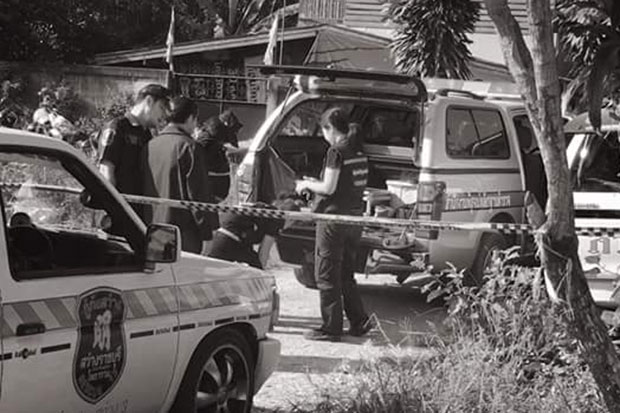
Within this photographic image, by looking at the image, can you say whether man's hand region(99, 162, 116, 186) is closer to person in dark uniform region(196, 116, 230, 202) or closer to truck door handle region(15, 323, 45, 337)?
person in dark uniform region(196, 116, 230, 202)

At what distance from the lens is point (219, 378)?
17.7 ft

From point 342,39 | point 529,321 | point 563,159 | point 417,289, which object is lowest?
point 417,289

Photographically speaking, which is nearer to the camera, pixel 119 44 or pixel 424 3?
pixel 424 3

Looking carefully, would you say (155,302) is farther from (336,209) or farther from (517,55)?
(336,209)

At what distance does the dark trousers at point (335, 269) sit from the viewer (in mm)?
8305

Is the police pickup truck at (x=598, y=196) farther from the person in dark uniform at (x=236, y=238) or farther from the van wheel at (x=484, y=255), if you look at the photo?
the person in dark uniform at (x=236, y=238)

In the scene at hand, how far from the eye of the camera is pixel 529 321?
597 cm

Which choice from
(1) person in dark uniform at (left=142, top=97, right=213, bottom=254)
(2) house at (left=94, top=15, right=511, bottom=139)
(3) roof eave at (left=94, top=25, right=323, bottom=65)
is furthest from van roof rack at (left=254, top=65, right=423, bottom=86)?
(3) roof eave at (left=94, top=25, right=323, bottom=65)

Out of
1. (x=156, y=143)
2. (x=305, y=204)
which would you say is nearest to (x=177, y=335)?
(x=156, y=143)

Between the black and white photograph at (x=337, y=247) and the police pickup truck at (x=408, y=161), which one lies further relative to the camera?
the police pickup truck at (x=408, y=161)

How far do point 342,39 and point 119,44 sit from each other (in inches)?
467

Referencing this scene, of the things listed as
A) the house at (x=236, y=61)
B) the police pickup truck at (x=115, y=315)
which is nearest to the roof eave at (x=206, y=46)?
the house at (x=236, y=61)

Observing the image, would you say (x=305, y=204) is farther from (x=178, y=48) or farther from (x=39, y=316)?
(x=178, y=48)

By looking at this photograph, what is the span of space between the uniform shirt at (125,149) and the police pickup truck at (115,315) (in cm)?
207
